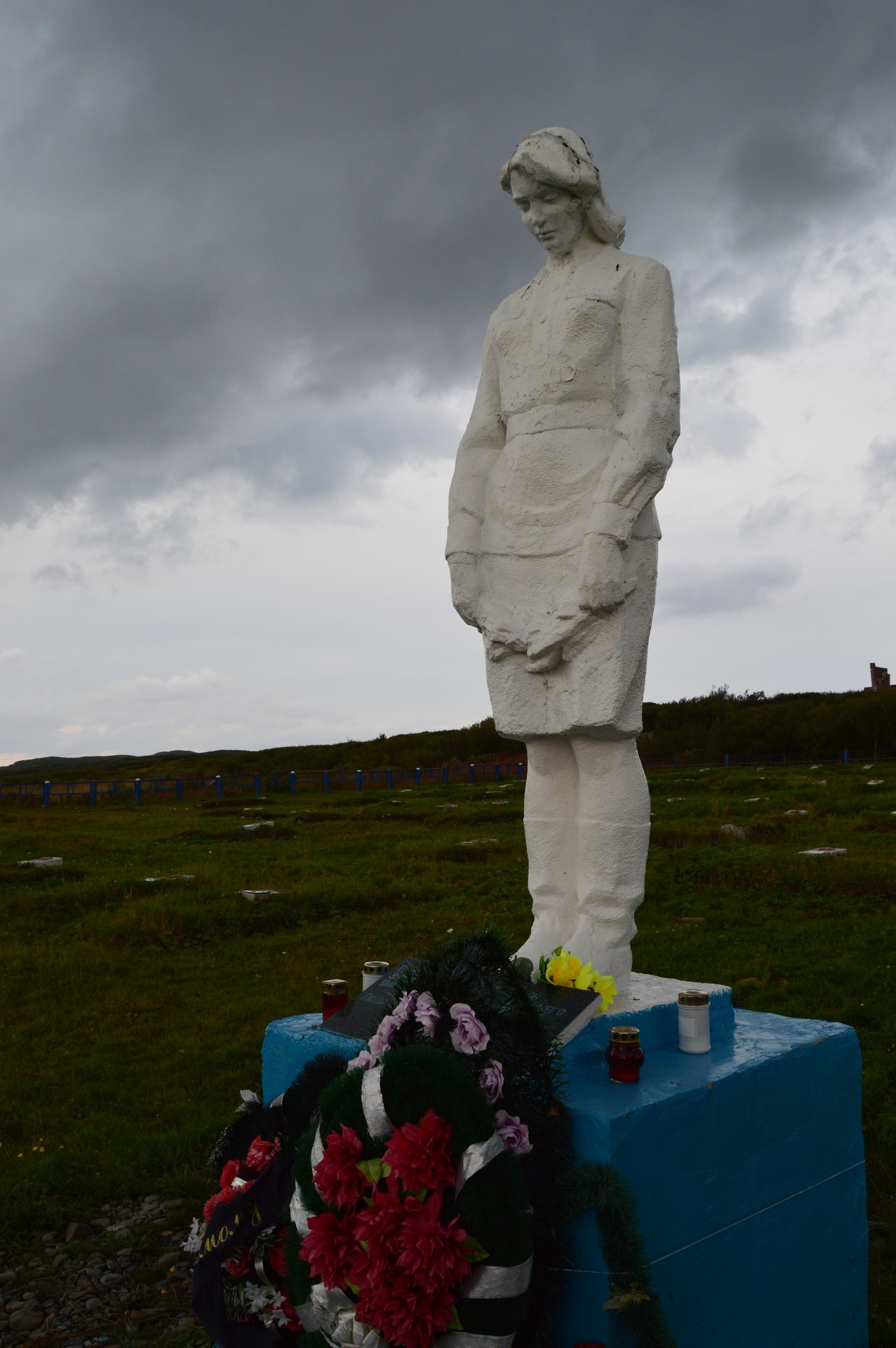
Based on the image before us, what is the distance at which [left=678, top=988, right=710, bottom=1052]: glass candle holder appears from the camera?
362 cm

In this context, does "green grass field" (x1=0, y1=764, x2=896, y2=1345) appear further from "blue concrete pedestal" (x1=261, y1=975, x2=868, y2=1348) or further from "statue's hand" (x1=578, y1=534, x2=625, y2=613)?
"statue's hand" (x1=578, y1=534, x2=625, y2=613)

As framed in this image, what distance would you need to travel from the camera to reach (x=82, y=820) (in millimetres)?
22203

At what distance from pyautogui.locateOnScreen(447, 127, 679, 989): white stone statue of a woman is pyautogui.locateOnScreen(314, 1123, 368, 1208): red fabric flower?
1.42 metres

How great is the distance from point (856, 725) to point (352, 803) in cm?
1687

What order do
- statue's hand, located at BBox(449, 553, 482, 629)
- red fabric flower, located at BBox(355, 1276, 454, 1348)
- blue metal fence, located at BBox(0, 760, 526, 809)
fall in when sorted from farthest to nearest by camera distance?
1. blue metal fence, located at BBox(0, 760, 526, 809)
2. statue's hand, located at BBox(449, 553, 482, 629)
3. red fabric flower, located at BBox(355, 1276, 454, 1348)

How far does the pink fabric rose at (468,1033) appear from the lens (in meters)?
2.89

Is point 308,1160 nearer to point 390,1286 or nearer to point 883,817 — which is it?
point 390,1286

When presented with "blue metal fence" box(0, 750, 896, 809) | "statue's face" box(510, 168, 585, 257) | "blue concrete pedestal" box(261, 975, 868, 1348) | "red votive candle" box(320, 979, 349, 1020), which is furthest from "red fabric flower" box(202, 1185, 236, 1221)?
"blue metal fence" box(0, 750, 896, 809)

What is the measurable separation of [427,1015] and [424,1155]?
444 mm

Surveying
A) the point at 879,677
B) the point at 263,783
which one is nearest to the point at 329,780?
the point at 263,783

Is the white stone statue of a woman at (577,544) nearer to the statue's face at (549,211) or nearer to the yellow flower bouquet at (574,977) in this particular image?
the statue's face at (549,211)

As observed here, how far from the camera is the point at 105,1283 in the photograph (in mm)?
3953

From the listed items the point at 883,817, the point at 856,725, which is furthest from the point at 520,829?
the point at 856,725

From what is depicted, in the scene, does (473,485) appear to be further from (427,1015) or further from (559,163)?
(427,1015)
